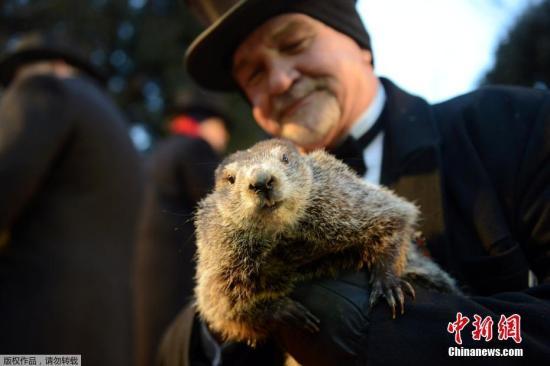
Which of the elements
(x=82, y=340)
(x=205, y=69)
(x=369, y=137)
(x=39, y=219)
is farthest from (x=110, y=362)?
(x=369, y=137)

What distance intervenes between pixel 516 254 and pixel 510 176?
310 millimetres

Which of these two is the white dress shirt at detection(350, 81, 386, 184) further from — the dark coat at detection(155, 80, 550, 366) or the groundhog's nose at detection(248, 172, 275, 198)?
the groundhog's nose at detection(248, 172, 275, 198)

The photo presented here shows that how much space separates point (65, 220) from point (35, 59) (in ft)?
5.24

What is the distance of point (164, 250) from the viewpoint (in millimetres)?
5047

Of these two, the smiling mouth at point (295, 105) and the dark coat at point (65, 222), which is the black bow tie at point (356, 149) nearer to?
the smiling mouth at point (295, 105)

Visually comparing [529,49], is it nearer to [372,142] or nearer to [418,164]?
[372,142]

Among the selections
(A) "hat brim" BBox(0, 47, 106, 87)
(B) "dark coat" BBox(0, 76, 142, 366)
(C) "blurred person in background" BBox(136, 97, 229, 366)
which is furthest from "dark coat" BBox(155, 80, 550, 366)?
(A) "hat brim" BBox(0, 47, 106, 87)

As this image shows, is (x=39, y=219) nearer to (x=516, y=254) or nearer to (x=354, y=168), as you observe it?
(x=354, y=168)

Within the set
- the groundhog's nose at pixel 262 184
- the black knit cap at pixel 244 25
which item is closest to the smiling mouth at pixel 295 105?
the black knit cap at pixel 244 25

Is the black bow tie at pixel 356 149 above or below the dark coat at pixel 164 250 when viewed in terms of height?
above

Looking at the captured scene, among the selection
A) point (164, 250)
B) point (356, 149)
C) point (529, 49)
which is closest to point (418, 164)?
point (356, 149)

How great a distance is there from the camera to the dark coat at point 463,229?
1.77 m

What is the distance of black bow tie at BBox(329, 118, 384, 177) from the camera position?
2379 millimetres

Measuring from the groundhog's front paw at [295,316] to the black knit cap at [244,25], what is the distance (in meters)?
1.23
